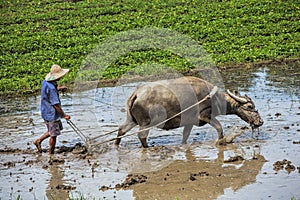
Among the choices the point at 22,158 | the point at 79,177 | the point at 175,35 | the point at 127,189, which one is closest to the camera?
the point at 127,189

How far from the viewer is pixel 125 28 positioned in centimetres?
1939

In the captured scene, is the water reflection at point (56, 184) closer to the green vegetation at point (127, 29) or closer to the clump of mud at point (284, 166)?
the clump of mud at point (284, 166)

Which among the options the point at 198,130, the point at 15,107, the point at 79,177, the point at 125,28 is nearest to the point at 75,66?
the point at 15,107

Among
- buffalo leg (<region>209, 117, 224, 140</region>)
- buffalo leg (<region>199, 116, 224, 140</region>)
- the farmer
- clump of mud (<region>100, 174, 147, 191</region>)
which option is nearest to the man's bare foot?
the farmer

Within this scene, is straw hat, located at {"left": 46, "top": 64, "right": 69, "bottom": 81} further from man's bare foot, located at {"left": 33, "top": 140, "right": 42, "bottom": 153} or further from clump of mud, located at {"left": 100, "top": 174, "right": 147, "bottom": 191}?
clump of mud, located at {"left": 100, "top": 174, "right": 147, "bottom": 191}

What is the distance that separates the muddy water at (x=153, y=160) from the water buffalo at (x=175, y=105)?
362 mm

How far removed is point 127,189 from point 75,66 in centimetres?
840

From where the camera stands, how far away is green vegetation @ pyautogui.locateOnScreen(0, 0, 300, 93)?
15148mm

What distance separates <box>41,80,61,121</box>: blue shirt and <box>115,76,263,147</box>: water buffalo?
3.64 feet

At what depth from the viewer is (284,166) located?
7.71 m

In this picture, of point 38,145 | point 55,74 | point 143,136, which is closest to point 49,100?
point 55,74

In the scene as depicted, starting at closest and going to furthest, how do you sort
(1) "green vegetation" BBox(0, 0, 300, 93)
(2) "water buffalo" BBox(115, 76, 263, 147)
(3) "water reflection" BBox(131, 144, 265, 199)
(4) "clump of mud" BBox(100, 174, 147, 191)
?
1. (3) "water reflection" BBox(131, 144, 265, 199)
2. (4) "clump of mud" BBox(100, 174, 147, 191)
3. (2) "water buffalo" BBox(115, 76, 263, 147)
4. (1) "green vegetation" BBox(0, 0, 300, 93)

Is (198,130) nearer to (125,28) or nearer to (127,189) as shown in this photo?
(127,189)

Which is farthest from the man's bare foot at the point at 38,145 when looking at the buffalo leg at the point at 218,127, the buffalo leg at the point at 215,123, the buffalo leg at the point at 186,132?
the buffalo leg at the point at 218,127
